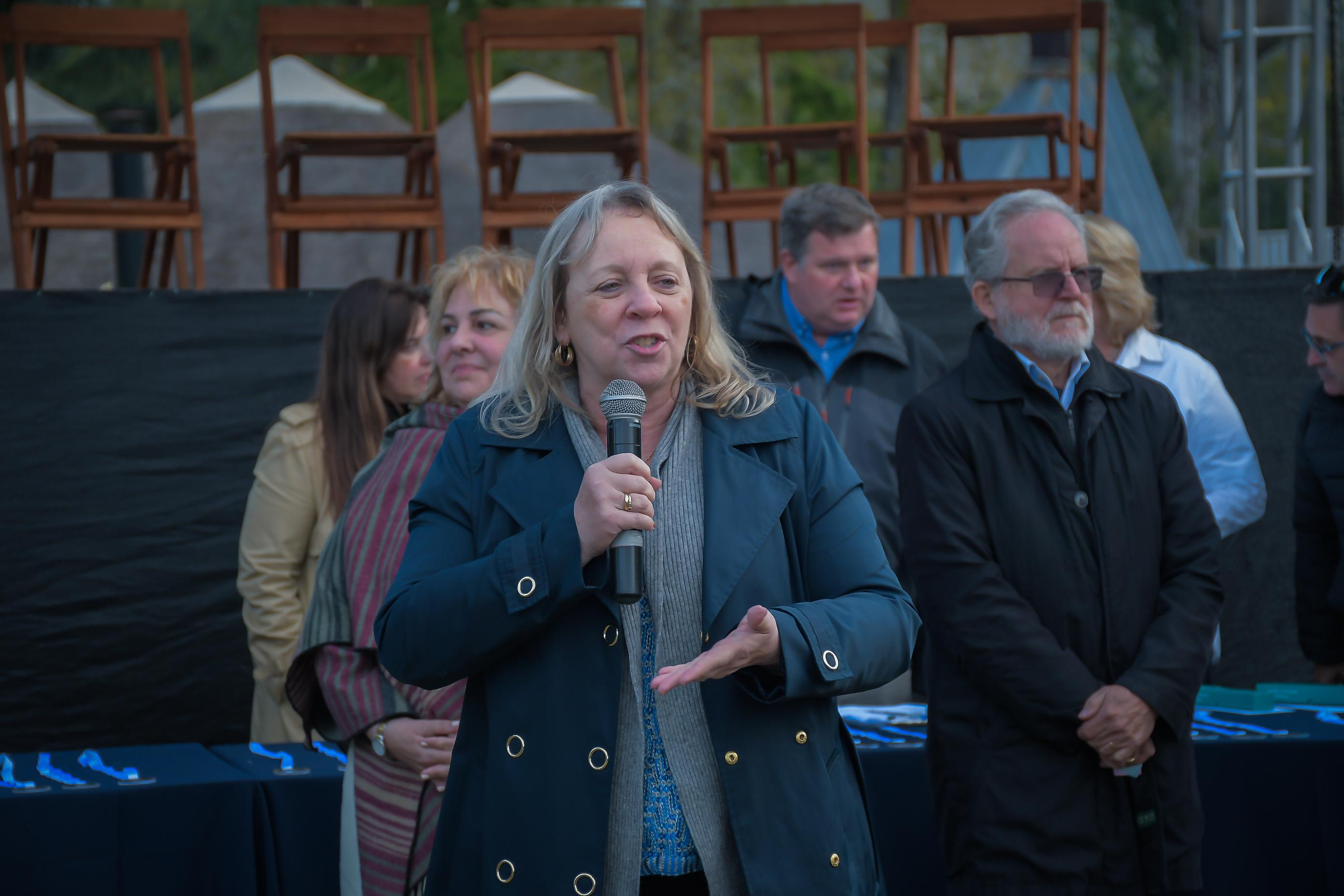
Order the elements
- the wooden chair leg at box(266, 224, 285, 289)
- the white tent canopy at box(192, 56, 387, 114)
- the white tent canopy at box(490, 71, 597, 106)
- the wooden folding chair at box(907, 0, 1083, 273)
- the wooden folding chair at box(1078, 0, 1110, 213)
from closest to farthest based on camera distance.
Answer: the wooden chair leg at box(266, 224, 285, 289)
the wooden folding chair at box(907, 0, 1083, 273)
the wooden folding chair at box(1078, 0, 1110, 213)
the white tent canopy at box(192, 56, 387, 114)
the white tent canopy at box(490, 71, 597, 106)

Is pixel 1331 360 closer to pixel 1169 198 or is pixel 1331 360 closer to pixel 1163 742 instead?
pixel 1163 742

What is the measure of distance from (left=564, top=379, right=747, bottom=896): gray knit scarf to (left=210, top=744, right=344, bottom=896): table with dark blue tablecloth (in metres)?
1.33

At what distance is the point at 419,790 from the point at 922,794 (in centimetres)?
123

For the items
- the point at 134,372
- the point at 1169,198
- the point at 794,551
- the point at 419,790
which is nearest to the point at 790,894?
the point at 794,551

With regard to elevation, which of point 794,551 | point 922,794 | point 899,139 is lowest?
point 922,794

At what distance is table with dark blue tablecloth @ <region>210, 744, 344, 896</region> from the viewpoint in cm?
279

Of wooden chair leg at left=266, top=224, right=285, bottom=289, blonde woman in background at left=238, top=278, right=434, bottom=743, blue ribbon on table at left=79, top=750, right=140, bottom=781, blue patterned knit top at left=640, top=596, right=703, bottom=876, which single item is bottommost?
blue ribbon on table at left=79, top=750, right=140, bottom=781

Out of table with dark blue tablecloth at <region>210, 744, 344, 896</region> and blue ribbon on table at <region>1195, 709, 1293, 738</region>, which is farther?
blue ribbon on table at <region>1195, 709, 1293, 738</region>

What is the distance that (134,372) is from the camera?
4523mm

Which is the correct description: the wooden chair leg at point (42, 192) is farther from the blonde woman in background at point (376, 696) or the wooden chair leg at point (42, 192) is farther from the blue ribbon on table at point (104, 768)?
the blonde woman in background at point (376, 696)

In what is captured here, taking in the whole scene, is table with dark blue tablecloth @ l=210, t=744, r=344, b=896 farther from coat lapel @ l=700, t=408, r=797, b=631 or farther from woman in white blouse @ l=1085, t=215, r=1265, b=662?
woman in white blouse @ l=1085, t=215, r=1265, b=662

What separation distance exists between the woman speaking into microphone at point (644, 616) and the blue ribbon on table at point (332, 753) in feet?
4.18

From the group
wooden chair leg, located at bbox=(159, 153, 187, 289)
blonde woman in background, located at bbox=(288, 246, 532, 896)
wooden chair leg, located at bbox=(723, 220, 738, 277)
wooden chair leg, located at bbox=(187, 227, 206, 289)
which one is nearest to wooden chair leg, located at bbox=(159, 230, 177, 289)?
wooden chair leg, located at bbox=(159, 153, 187, 289)

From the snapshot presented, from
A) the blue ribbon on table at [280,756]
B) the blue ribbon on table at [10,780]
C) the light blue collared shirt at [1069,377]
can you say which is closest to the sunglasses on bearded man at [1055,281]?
the light blue collared shirt at [1069,377]
